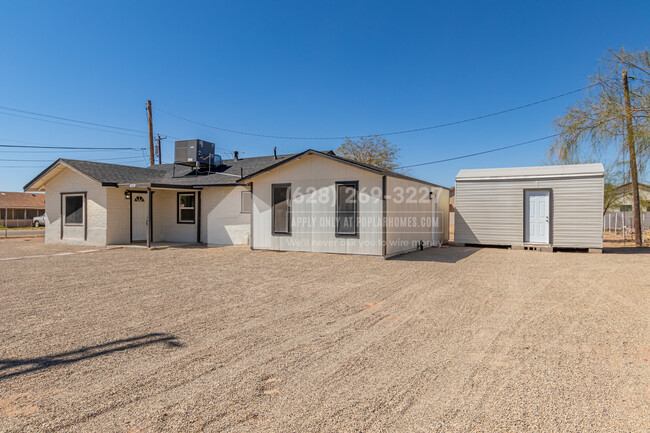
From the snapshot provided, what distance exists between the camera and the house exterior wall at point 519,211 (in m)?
12.2

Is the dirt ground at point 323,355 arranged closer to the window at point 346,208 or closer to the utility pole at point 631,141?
the window at point 346,208

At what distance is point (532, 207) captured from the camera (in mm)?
12977

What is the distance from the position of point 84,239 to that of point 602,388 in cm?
1582

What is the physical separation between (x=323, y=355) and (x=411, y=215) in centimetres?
909

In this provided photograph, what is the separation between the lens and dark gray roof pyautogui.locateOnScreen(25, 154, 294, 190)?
1368 cm

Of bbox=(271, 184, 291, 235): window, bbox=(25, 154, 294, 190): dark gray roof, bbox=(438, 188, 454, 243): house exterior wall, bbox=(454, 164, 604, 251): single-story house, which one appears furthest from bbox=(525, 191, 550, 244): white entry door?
bbox=(25, 154, 294, 190): dark gray roof

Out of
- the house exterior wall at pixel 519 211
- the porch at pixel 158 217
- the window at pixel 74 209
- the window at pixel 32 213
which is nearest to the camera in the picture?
the house exterior wall at pixel 519 211

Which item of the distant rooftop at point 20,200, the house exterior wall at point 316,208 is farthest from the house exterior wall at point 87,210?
the distant rooftop at point 20,200

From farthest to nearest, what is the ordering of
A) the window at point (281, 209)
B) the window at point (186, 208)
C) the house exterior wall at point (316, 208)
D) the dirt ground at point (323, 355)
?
the window at point (186, 208) < the window at point (281, 209) < the house exterior wall at point (316, 208) < the dirt ground at point (323, 355)

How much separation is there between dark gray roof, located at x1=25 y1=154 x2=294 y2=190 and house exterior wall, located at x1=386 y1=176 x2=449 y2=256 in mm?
4595

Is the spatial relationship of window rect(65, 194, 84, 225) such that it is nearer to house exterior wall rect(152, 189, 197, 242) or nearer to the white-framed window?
the white-framed window

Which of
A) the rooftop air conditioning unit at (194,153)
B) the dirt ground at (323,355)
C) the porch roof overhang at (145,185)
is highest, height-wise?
Result: the rooftop air conditioning unit at (194,153)

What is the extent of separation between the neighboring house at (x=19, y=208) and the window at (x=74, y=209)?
98.0 ft

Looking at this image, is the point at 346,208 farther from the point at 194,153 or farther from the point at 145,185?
the point at 194,153
